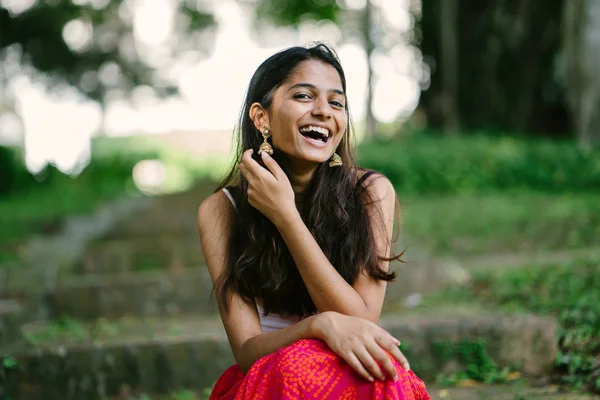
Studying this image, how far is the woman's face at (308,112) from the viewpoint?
107 inches

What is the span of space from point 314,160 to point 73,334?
2.74 meters

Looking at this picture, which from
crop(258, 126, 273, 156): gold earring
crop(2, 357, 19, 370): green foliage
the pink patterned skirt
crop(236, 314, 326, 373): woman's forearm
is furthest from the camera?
crop(2, 357, 19, 370): green foliage

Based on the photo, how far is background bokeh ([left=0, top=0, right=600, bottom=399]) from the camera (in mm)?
3945

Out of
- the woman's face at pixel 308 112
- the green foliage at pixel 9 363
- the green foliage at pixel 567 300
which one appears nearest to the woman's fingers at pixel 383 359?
the woman's face at pixel 308 112

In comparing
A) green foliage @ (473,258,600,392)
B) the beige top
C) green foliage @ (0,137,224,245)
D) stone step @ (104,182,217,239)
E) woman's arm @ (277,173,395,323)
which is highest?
woman's arm @ (277,173,395,323)

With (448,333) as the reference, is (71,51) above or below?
above

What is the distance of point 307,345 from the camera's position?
91.0 inches

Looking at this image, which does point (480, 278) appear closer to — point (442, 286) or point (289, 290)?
point (442, 286)

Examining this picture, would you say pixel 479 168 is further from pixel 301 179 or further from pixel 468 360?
pixel 301 179

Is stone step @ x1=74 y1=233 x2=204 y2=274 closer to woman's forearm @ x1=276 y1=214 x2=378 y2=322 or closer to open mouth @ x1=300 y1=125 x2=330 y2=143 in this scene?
open mouth @ x1=300 y1=125 x2=330 y2=143

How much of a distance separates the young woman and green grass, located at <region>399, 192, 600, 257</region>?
349cm

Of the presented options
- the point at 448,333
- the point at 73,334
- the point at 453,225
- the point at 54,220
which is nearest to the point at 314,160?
the point at 448,333

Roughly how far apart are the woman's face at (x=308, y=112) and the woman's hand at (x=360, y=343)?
70cm

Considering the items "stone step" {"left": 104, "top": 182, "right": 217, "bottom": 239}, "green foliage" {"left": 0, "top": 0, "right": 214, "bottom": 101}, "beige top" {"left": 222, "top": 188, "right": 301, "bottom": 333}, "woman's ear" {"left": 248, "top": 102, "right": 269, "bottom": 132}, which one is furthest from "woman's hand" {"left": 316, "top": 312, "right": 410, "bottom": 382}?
"green foliage" {"left": 0, "top": 0, "right": 214, "bottom": 101}
